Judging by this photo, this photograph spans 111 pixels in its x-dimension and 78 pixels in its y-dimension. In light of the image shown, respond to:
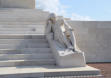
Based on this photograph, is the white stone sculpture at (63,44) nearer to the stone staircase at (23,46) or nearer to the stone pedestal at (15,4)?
the stone staircase at (23,46)

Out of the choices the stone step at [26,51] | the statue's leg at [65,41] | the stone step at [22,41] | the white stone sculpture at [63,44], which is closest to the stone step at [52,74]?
the white stone sculpture at [63,44]

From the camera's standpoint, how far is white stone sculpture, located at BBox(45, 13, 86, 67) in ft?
23.3

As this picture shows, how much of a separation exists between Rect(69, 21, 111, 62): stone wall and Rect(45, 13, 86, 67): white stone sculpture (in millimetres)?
1651

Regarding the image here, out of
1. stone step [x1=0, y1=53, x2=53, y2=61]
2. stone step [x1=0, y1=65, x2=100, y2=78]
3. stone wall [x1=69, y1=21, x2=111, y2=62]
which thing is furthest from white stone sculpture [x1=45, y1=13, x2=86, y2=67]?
stone wall [x1=69, y1=21, x2=111, y2=62]

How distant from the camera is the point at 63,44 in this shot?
7777mm

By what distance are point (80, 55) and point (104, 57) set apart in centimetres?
324

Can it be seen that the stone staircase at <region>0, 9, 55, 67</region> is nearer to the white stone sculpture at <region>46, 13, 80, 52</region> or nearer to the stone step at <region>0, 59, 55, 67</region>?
the stone step at <region>0, 59, 55, 67</region>

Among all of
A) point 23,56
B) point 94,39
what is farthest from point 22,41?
point 94,39

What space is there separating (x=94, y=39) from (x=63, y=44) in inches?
108

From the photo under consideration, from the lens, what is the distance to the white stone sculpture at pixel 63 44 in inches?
280

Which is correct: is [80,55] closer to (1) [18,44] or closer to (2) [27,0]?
(1) [18,44]

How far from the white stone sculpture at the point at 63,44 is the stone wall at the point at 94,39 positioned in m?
1.65

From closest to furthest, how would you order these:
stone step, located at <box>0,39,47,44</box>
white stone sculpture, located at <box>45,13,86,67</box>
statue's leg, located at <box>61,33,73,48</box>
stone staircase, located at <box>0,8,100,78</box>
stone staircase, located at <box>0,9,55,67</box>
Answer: stone staircase, located at <box>0,8,100,78</box>
white stone sculpture, located at <box>45,13,86,67</box>
stone staircase, located at <box>0,9,55,67</box>
statue's leg, located at <box>61,33,73,48</box>
stone step, located at <box>0,39,47,44</box>

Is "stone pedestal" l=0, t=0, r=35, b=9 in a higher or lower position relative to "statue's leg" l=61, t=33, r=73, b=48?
higher
